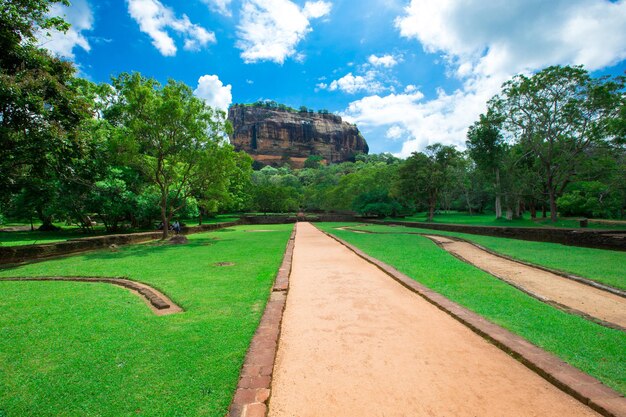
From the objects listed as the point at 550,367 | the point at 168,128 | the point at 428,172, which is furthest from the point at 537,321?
the point at 428,172

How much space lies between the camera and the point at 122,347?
318 centimetres

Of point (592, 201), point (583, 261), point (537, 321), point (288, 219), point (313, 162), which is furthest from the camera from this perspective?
point (313, 162)

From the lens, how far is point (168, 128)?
47.7ft

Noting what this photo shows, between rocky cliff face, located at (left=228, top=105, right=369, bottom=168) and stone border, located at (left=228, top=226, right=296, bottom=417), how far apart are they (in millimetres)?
105141

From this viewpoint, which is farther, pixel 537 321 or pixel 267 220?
pixel 267 220

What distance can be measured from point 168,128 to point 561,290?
1583 cm

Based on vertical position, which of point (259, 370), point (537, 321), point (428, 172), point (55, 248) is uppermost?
point (428, 172)

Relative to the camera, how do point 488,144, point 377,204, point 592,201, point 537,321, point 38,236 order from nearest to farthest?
1. point 537,321
2. point 38,236
3. point 592,201
4. point 488,144
5. point 377,204

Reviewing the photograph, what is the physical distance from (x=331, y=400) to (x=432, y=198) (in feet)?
105

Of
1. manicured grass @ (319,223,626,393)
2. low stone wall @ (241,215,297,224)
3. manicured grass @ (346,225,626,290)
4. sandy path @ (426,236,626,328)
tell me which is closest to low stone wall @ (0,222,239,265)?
manicured grass @ (319,223,626,393)

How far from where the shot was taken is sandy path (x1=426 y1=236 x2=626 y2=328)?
14.6 ft

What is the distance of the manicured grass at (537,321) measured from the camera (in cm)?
287

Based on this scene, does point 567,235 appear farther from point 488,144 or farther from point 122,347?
point 488,144

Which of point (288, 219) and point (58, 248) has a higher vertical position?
point (58, 248)
